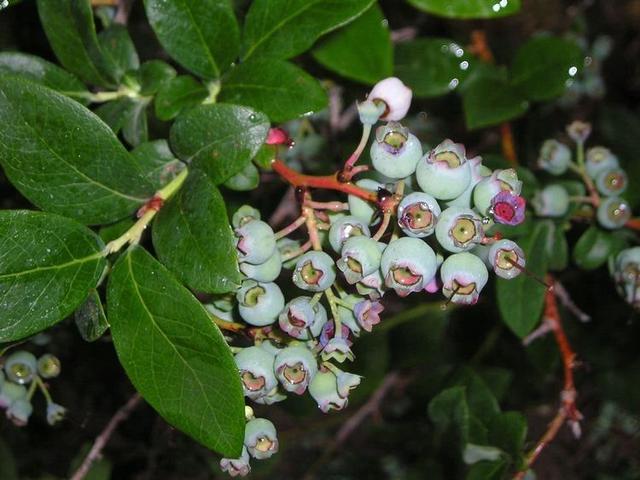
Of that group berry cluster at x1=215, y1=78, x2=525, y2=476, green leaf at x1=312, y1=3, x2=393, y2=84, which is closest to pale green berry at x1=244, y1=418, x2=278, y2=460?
→ berry cluster at x1=215, y1=78, x2=525, y2=476

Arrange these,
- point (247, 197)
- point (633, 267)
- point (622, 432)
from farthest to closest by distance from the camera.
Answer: point (622, 432), point (247, 197), point (633, 267)

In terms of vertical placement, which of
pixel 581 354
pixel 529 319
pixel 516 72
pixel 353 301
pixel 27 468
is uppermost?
pixel 353 301

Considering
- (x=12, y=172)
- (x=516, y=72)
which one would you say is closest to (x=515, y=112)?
(x=516, y=72)

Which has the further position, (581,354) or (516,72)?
(581,354)

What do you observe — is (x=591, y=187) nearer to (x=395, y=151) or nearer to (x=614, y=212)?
(x=614, y=212)

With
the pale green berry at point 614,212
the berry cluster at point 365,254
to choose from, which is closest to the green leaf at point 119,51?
the berry cluster at point 365,254

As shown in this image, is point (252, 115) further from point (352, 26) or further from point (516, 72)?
point (516, 72)

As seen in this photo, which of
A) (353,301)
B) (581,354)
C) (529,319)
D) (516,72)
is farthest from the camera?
(581,354)
